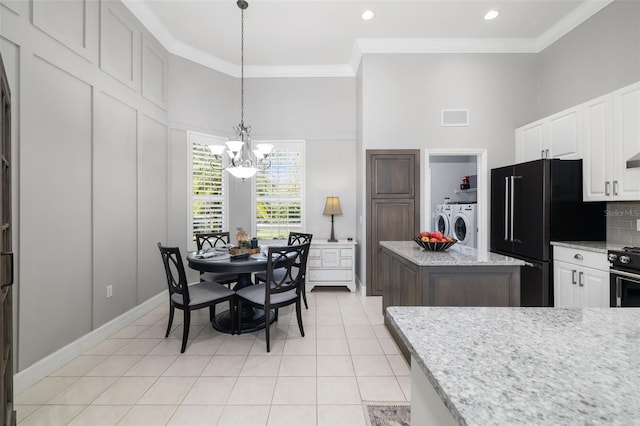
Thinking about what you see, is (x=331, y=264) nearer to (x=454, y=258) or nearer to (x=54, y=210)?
(x=454, y=258)

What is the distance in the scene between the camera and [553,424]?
1.67 ft

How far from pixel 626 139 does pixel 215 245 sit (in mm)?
4643

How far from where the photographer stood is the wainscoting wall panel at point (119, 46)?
9.55ft

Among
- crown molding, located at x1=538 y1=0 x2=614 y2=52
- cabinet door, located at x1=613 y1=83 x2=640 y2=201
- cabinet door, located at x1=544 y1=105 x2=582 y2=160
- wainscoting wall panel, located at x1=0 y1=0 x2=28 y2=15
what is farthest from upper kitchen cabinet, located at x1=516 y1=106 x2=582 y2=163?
wainscoting wall panel, located at x1=0 y1=0 x2=28 y2=15

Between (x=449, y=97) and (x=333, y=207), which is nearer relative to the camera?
(x=449, y=97)

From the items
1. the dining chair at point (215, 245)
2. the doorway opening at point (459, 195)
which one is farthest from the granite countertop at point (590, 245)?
the dining chair at point (215, 245)

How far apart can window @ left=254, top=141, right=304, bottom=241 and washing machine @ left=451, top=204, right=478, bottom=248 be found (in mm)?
2772

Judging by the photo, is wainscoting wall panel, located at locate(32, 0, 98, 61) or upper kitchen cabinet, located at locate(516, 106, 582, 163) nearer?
wainscoting wall panel, located at locate(32, 0, 98, 61)

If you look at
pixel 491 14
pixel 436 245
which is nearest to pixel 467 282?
pixel 436 245

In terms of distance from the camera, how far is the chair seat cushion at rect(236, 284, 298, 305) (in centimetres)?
278

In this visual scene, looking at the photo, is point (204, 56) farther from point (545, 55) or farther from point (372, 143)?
point (545, 55)

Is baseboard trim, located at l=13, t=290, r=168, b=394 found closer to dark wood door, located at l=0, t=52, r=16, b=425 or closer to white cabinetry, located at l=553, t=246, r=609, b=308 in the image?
dark wood door, located at l=0, t=52, r=16, b=425

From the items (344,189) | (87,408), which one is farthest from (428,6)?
(87,408)

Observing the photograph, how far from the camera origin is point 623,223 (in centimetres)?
295
